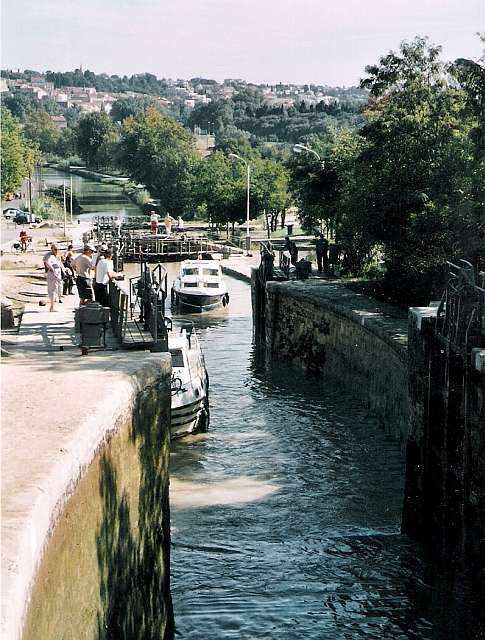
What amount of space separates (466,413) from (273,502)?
505cm

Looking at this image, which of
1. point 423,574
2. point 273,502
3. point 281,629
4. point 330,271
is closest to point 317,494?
point 273,502

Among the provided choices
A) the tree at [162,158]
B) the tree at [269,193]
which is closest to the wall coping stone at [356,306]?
the tree at [269,193]

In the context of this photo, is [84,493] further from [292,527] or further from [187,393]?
[187,393]

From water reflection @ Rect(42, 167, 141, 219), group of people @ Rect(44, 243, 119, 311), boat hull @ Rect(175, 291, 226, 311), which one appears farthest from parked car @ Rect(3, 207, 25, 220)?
group of people @ Rect(44, 243, 119, 311)

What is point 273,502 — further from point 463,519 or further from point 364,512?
point 463,519

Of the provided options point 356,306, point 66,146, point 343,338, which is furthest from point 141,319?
point 66,146

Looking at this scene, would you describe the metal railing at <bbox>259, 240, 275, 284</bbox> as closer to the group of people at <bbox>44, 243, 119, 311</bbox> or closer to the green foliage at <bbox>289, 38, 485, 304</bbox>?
the green foliage at <bbox>289, 38, 485, 304</bbox>

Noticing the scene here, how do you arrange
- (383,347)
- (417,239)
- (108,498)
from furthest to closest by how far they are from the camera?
(417,239)
(383,347)
(108,498)

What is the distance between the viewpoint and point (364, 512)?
16344 millimetres

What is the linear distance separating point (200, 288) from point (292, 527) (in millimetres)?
21719

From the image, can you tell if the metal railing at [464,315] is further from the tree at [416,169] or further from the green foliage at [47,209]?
the green foliage at [47,209]

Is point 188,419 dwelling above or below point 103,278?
below

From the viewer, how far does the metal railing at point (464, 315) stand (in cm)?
1249

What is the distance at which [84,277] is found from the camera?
1666cm
